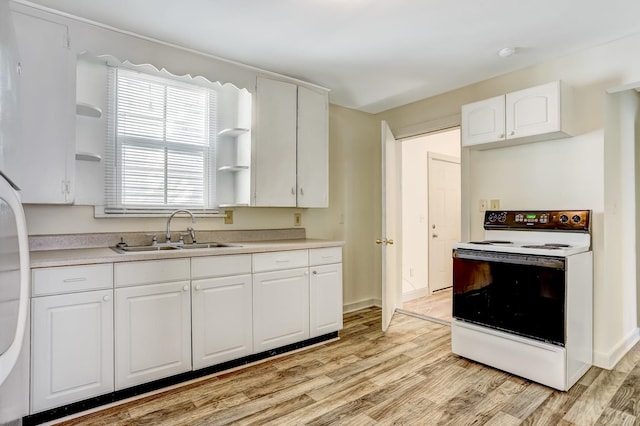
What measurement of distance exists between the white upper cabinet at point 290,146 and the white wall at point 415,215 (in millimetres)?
1486

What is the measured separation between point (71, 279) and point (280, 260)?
1358mm

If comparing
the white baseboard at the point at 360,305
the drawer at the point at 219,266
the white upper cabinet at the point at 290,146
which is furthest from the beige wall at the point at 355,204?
the drawer at the point at 219,266

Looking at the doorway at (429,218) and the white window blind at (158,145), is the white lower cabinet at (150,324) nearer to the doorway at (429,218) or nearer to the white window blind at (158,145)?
the white window blind at (158,145)

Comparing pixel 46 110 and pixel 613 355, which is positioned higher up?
pixel 46 110

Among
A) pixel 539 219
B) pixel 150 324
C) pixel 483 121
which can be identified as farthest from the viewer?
pixel 483 121

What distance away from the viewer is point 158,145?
2.81m

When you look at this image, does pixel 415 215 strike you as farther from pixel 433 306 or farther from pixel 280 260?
pixel 280 260

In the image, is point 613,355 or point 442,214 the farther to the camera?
point 442,214

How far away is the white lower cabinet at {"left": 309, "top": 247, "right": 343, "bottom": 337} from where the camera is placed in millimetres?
3012

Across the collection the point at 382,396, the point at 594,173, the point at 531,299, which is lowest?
the point at 382,396

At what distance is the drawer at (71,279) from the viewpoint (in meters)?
1.87

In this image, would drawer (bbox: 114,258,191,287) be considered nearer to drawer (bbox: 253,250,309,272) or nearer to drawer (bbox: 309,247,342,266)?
drawer (bbox: 253,250,309,272)

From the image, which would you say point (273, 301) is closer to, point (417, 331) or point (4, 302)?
point (417, 331)

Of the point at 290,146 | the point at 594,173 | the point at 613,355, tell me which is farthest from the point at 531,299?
the point at 290,146
